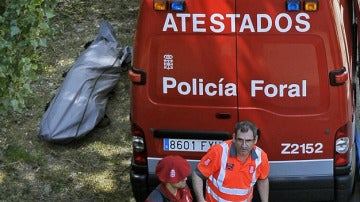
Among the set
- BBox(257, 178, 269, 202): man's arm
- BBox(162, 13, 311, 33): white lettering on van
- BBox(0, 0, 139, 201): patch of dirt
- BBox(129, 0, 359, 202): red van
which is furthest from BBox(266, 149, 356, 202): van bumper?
BBox(0, 0, 139, 201): patch of dirt

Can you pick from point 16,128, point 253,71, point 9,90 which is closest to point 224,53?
point 253,71

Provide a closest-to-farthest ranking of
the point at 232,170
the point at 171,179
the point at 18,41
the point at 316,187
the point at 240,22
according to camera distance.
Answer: the point at 18,41 → the point at 171,179 → the point at 232,170 → the point at 240,22 → the point at 316,187

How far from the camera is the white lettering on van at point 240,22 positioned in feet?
18.0

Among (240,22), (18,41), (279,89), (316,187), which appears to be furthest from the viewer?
(316,187)

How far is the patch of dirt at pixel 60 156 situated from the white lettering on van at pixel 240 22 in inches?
89.0

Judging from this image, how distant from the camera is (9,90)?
4.38 m

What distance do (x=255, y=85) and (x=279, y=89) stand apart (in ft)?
0.65

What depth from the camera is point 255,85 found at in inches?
222

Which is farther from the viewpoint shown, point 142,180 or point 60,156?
point 60,156

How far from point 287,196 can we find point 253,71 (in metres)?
1.20

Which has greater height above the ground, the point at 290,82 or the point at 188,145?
the point at 290,82

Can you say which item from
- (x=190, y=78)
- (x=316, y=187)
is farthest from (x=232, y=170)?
(x=316, y=187)

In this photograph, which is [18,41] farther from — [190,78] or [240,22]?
[240,22]

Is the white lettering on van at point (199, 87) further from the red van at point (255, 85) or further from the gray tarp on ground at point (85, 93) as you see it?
the gray tarp on ground at point (85, 93)
